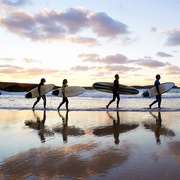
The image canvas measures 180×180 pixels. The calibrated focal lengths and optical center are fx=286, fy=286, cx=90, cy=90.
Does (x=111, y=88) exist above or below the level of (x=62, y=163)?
above

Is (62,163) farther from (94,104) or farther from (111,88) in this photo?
(94,104)

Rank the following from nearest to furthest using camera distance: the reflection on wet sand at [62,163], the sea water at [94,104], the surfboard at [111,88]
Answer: the reflection on wet sand at [62,163]
the sea water at [94,104]
the surfboard at [111,88]

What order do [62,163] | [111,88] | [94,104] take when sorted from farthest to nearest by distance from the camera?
[94,104] < [111,88] < [62,163]

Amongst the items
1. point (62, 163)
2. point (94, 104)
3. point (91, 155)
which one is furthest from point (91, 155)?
point (94, 104)

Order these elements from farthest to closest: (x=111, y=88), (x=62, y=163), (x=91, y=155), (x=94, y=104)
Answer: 1. (x=94, y=104)
2. (x=111, y=88)
3. (x=91, y=155)
4. (x=62, y=163)

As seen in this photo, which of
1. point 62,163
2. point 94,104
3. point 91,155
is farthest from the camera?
point 94,104

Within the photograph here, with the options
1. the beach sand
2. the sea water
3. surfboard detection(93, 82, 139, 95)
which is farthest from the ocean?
surfboard detection(93, 82, 139, 95)

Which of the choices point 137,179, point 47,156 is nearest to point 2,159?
point 47,156

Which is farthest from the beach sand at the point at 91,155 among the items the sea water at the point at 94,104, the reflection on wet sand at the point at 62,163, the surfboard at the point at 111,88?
the surfboard at the point at 111,88

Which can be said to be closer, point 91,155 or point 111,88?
point 91,155

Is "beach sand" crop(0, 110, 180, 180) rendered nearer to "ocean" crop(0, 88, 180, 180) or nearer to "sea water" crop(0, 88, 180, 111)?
"ocean" crop(0, 88, 180, 180)

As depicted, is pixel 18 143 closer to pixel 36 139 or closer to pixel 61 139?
pixel 36 139

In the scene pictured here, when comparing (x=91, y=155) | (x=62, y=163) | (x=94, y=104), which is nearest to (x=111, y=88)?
(x=94, y=104)

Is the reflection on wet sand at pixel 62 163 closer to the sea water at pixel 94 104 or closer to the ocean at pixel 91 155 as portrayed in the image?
the ocean at pixel 91 155
